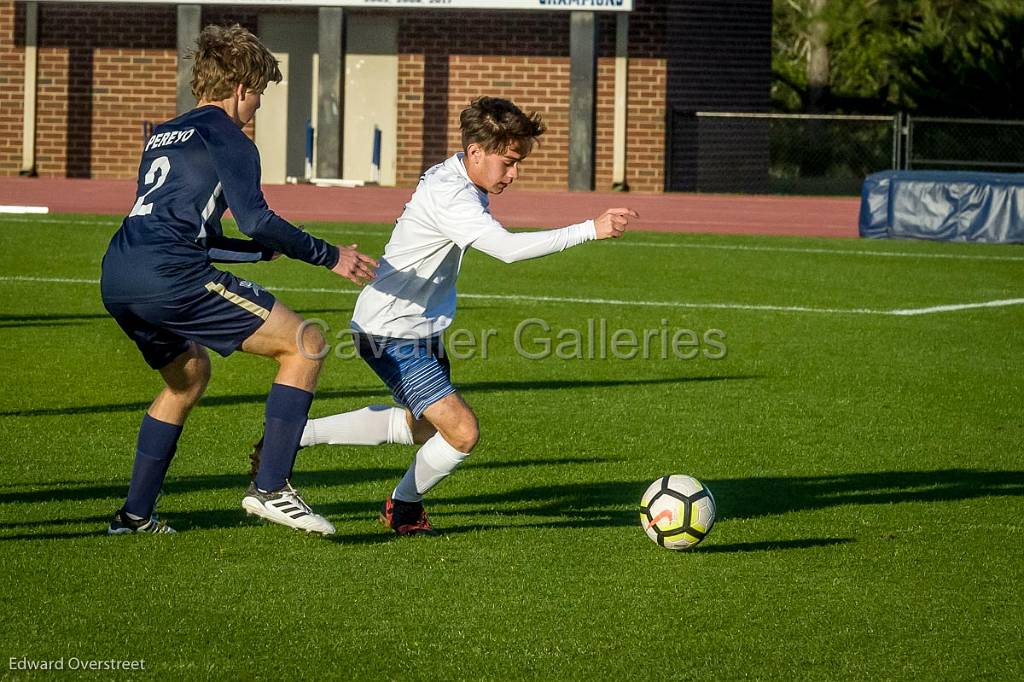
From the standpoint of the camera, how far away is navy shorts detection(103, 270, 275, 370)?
5.59 m

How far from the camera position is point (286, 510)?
5.84 metres

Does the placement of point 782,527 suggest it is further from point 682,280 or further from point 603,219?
point 682,280

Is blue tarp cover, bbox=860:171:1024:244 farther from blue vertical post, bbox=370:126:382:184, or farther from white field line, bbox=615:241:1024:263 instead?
blue vertical post, bbox=370:126:382:184

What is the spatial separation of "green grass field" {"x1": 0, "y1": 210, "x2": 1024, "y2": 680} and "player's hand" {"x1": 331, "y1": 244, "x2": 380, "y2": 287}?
1.07 metres

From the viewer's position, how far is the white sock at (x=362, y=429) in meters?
6.58

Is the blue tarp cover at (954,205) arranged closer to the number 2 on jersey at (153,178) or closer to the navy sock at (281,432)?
the navy sock at (281,432)

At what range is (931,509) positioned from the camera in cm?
687

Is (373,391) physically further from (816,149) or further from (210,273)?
(816,149)

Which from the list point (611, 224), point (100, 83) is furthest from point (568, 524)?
point (100, 83)

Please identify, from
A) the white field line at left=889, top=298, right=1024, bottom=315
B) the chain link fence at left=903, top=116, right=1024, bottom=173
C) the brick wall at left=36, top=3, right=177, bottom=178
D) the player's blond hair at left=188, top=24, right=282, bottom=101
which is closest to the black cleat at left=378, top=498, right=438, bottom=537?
the player's blond hair at left=188, top=24, right=282, bottom=101

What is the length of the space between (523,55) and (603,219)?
24719 mm

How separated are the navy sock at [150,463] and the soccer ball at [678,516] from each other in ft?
6.28

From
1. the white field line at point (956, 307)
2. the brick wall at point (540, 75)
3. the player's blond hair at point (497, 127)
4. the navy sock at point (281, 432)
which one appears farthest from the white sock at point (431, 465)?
the brick wall at point (540, 75)

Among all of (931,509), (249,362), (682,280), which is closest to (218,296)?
(931,509)
